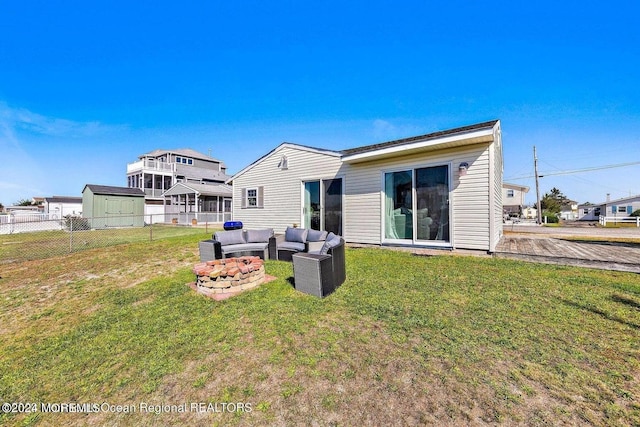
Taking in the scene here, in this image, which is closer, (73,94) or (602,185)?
(73,94)

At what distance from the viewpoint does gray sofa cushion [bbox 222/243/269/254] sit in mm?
6145

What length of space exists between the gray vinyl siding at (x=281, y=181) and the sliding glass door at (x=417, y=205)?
7.12 ft

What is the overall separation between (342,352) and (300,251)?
12.4ft

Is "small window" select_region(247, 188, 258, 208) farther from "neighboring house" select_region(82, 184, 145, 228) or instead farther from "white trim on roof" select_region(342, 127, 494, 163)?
"neighboring house" select_region(82, 184, 145, 228)

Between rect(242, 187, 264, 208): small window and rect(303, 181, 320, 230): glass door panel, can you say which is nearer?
rect(303, 181, 320, 230): glass door panel

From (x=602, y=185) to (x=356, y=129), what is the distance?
50.9m

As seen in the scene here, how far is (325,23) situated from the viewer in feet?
31.1

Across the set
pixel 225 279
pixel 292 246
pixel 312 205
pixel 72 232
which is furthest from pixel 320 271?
pixel 72 232

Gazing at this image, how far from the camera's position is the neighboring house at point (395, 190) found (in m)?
6.16

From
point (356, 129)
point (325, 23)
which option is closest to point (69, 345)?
point (325, 23)

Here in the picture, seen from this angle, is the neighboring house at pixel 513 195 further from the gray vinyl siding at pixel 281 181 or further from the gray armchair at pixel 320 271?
the gray armchair at pixel 320 271

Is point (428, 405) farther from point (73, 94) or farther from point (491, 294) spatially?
point (73, 94)

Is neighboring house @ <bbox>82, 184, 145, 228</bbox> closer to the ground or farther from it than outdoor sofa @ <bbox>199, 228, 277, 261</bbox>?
farther from it

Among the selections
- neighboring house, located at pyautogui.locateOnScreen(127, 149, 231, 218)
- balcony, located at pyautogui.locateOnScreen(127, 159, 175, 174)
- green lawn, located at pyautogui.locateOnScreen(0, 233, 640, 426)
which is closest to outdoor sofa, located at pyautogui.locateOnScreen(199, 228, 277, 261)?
green lawn, located at pyautogui.locateOnScreen(0, 233, 640, 426)
